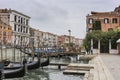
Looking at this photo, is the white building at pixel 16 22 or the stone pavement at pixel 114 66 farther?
the white building at pixel 16 22

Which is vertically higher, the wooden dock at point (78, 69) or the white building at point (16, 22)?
the white building at point (16, 22)

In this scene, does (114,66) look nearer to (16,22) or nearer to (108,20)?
(108,20)

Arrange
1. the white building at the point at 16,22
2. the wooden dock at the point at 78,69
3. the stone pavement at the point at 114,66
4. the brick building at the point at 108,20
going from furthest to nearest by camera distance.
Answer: the white building at the point at 16,22
the brick building at the point at 108,20
the wooden dock at the point at 78,69
the stone pavement at the point at 114,66

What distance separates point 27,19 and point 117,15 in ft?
115

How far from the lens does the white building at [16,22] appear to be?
67.1m

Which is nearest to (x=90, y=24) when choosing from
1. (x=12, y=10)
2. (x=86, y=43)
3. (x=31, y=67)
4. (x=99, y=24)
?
(x=99, y=24)

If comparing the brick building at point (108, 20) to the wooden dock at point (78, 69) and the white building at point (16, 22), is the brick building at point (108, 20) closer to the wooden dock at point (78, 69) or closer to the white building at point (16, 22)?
the white building at point (16, 22)

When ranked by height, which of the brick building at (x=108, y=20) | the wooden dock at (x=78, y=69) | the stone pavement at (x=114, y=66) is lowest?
the wooden dock at (x=78, y=69)

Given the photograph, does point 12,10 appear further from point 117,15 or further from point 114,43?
point 114,43

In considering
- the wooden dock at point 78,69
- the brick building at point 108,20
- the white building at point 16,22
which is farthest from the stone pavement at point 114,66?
the white building at point 16,22

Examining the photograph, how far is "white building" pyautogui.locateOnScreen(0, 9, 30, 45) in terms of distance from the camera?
220 feet

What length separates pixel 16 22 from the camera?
69.3 metres

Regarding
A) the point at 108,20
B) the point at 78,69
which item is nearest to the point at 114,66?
the point at 78,69

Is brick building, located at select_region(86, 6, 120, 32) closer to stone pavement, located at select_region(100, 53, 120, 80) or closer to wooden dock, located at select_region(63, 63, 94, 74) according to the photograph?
stone pavement, located at select_region(100, 53, 120, 80)
